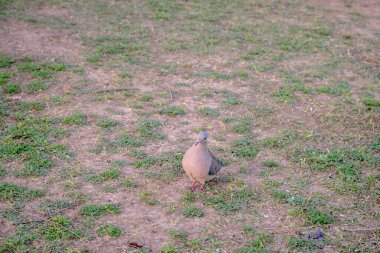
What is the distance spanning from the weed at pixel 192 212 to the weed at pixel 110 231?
1.92 feet

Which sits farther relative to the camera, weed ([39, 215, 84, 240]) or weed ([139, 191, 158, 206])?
weed ([139, 191, 158, 206])

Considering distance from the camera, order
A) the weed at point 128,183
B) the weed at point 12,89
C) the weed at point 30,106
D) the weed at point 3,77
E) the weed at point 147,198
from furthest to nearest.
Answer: the weed at point 3,77 < the weed at point 12,89 < the weed at point 30,106 < the weed at point 128,183 < the weed at point 147,198

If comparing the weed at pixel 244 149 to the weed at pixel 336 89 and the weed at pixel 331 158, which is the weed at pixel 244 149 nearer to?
the weed at pixel 331 158

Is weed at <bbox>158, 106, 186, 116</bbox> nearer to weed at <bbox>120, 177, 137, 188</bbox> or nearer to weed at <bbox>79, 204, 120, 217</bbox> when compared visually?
weed at <bbox>120, 177, 137, 188</bbox>

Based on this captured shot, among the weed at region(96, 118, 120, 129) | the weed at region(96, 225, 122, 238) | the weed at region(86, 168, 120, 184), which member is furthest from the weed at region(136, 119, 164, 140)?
the weed at region(96, 225, 122, 238)

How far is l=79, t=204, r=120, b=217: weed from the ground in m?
0.01

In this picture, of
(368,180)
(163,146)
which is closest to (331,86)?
(368,180)

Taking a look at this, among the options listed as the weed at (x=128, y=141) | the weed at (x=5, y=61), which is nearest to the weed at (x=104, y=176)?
the weed at (x=128, y=141)

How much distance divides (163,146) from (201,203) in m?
1.02

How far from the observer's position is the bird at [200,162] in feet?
14.1

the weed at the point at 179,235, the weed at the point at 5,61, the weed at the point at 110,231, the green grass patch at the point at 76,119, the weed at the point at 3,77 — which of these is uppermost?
the weed at the point at 5,61

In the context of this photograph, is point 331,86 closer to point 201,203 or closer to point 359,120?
point 359,120

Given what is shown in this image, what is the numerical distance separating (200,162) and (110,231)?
95 centimetres

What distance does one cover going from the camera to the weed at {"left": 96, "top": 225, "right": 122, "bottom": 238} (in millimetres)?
3861
